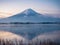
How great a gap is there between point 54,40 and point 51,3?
464mm

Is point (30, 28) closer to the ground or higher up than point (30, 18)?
closer to the ground

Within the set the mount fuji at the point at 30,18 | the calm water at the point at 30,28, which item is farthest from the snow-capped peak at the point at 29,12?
the calm water at the point at 30,28

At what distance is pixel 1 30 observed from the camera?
1626 mm

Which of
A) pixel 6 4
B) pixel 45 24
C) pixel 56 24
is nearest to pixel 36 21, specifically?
pixel 45 24

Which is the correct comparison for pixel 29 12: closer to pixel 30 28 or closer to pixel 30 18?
pixel 30 18

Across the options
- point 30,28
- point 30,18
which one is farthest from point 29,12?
point 30,28

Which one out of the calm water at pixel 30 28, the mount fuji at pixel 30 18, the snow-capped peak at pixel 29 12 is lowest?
the calm water at pixel 30 28

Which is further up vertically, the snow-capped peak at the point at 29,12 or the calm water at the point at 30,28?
the snow-capped peak at the point at 29,12

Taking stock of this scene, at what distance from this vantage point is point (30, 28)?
162 cm

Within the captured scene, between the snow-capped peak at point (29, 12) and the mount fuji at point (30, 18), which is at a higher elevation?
the snow-capped peak at point (29, 12)

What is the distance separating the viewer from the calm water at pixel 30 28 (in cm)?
161

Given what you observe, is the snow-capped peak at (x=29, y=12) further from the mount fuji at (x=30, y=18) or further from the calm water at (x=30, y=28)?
the calm water at (x=30, y=28)

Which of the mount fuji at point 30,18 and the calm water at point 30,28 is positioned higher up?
the mount fuji at point 30,18

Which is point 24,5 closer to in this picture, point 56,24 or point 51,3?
point 51,3
